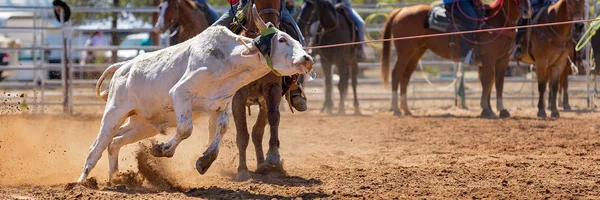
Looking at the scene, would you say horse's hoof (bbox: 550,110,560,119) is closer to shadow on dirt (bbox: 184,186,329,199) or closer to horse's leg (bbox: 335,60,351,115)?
horse's leg (bbox: 335,60,351,115)

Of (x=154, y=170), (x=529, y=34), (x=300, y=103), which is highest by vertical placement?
(x=529, y=34)

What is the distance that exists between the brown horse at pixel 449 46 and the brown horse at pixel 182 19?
334 cm

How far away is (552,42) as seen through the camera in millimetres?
14273

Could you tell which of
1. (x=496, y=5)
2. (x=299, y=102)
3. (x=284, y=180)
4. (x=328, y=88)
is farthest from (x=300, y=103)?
(x=328, y=88)

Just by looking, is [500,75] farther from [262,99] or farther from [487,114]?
[262,99]

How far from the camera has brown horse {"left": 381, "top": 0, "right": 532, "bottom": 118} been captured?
14266 millimetres

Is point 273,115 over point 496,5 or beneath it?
beneath

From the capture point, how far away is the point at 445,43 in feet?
48.8

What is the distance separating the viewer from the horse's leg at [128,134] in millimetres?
7039

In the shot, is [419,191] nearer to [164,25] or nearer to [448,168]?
[448,168]

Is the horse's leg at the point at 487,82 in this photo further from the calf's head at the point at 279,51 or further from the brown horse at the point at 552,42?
the calf's head at the point at 279,51

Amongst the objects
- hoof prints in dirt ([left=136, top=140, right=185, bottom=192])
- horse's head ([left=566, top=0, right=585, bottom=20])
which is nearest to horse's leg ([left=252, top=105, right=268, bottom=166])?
hoof prints in dirt ([left=136, top=140, right=185, bottom=192])

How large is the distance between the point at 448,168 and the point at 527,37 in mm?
7362

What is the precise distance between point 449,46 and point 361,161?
6.34 meters
